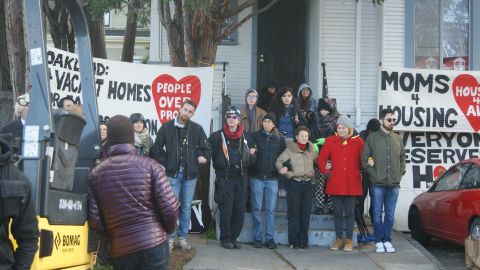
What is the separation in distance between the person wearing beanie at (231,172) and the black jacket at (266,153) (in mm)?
186

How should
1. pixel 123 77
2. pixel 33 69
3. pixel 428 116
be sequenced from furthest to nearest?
pixel 428 116
pixel 123 77
pixel 33 69

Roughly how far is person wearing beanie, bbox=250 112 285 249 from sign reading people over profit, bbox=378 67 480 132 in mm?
3345

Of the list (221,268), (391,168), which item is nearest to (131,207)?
(221,268)

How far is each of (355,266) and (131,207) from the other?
5.14m

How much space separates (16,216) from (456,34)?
12.2 meters

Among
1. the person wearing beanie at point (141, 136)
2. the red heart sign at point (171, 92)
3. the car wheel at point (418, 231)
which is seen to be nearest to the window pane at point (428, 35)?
the car wheel at point (418, 231)

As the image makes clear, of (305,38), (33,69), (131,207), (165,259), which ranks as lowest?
(165,259)

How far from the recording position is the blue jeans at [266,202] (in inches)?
400

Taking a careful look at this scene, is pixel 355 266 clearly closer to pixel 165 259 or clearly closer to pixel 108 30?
pixel 165 259

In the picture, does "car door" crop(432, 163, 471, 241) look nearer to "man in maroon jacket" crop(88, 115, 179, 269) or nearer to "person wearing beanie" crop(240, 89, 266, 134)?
"person wearing beanie" crop(240, 89, 266, 134)

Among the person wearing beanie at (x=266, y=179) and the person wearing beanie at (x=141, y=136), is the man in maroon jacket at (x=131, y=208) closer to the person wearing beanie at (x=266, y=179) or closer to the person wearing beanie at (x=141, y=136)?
the person wearing beanie at (x=141, y=136)

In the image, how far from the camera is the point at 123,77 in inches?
438

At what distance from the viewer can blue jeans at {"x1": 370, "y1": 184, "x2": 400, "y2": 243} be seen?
32.7 feet

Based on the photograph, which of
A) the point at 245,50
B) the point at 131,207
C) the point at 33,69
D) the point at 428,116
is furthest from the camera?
the point at 245,50
